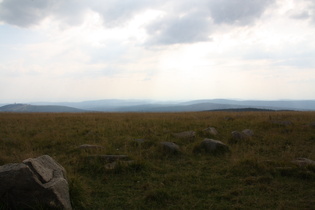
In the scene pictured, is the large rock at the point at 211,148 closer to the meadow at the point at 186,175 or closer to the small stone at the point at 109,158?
the meadow at the point at 186,175

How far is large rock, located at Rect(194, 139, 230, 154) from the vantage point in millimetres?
9297

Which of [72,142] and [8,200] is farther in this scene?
[72,142]

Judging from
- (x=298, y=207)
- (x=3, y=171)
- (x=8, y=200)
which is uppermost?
(x=3, y=171)

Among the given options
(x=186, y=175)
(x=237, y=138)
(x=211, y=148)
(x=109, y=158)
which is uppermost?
(x=237, y=138)

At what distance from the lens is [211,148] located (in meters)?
9.34

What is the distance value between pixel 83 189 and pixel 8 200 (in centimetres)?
165

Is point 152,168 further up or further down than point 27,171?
further down

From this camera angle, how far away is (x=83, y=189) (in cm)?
585

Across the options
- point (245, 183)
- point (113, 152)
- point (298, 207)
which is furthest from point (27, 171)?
point (298, 207)

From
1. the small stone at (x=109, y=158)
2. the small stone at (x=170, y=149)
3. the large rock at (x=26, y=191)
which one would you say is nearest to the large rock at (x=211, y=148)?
the small stone at (x=170, y=149)

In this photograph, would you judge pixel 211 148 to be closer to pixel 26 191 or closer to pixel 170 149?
pixel 170 149

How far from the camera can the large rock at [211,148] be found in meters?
9.30

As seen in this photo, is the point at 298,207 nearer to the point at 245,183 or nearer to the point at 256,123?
the point at 245,183

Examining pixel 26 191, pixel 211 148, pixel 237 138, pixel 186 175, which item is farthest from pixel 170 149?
pixel 26 191
